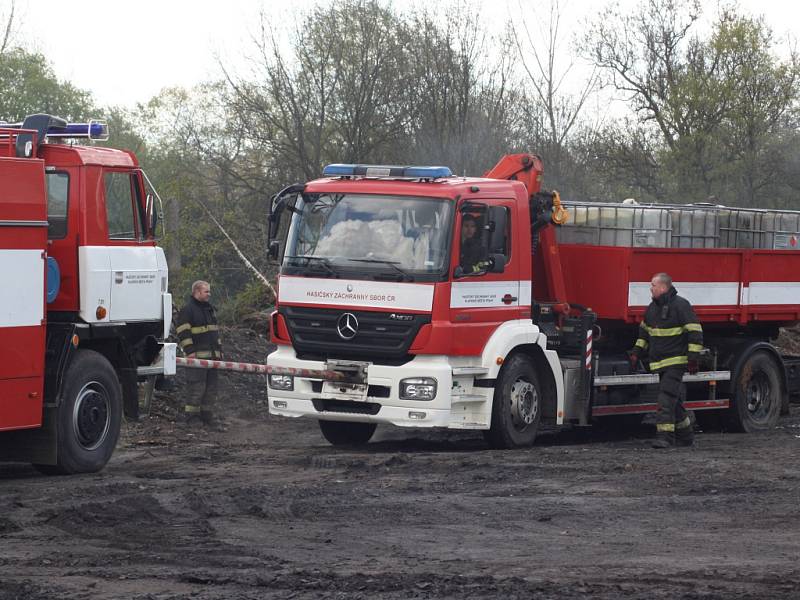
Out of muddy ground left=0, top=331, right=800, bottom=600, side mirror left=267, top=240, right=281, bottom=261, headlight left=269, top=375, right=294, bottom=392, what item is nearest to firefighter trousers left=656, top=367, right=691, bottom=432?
muddy ground left=0, top=331, right=800, bottom=600

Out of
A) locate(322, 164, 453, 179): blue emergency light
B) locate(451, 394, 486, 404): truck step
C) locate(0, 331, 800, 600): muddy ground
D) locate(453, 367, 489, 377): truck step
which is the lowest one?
locate(0, 331, 800, 600): muddy ground

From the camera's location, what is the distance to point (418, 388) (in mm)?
12219

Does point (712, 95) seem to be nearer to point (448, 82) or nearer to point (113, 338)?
point (448, 82)

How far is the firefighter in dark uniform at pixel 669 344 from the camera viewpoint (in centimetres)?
1345

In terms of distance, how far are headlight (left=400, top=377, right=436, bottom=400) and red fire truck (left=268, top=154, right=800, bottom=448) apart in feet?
0.04

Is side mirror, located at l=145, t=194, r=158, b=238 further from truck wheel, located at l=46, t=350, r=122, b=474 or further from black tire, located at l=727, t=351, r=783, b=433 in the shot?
black tire, located at l=727, t=351, r=783, b=433

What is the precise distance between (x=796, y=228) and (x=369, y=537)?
9668 mm

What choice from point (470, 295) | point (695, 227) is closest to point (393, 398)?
point (470, 295)

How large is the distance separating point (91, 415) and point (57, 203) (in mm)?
1927

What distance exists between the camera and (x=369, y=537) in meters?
8.24

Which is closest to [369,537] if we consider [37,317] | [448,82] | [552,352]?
[37,317]

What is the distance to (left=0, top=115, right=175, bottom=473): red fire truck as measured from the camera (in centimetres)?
1033

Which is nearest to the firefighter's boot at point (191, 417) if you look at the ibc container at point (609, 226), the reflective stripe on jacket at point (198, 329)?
the reflective stripe on jacket at point (198, 329)

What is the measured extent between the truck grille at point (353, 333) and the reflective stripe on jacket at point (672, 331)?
2.84 meters
